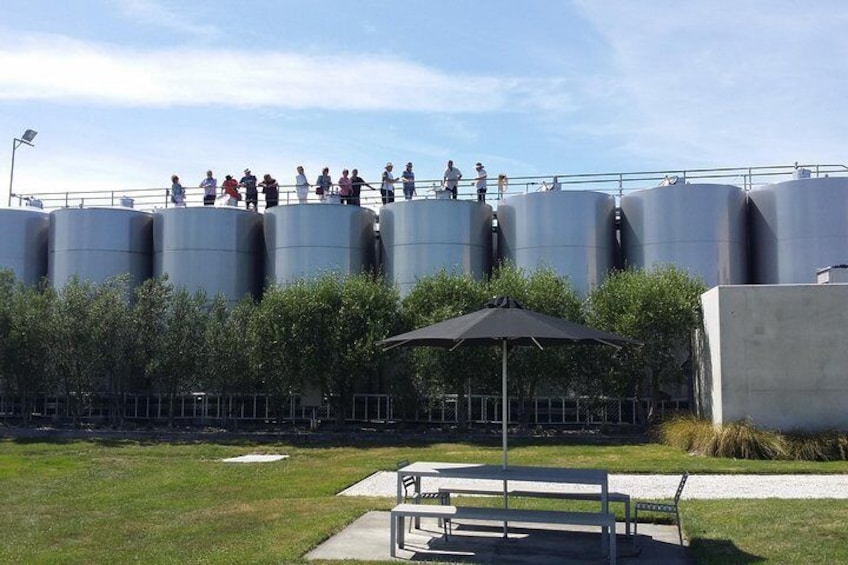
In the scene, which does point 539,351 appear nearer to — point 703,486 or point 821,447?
point 821,447

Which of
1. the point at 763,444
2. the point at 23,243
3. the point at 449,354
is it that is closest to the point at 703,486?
the point at 763,444

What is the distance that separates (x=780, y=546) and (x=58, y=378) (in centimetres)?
2669

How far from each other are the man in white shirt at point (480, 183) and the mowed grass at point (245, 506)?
13.2 metres

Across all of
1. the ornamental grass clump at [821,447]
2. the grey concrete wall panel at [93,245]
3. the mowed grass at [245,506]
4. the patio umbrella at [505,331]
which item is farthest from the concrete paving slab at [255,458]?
the grey concrete wall panel at [93,245]

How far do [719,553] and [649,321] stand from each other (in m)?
16.5

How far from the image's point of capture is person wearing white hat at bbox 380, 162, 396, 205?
1321 inches

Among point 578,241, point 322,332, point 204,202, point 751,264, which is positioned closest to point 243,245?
point 204,202

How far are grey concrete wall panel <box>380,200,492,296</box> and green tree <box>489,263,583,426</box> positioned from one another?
4414 millimetres

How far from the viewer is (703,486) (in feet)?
48.9

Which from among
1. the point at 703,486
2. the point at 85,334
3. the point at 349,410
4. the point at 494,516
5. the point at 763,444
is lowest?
the point at 703,486

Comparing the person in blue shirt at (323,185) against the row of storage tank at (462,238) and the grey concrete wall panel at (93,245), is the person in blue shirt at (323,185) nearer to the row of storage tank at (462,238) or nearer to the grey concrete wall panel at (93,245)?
the row of storage tank at (462,238)

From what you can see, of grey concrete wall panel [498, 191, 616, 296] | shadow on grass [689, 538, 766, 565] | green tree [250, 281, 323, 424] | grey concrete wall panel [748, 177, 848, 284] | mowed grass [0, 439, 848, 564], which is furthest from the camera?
grey concrete wall panel [498, 191, 616, 296]

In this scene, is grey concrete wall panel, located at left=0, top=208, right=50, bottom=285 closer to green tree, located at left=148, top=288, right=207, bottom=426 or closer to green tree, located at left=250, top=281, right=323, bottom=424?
green tree, located at left=148, top=288, right=207, bottom=426

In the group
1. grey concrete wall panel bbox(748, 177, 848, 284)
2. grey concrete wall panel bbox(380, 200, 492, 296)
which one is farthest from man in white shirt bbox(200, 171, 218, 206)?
grey concrete wall panel bbox(748, 177, 848, 284)
